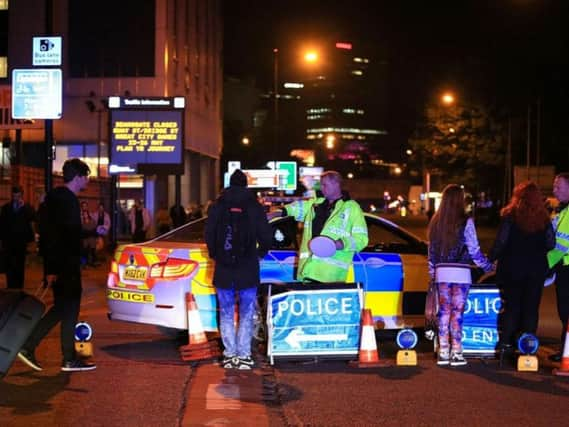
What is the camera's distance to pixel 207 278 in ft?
29.7

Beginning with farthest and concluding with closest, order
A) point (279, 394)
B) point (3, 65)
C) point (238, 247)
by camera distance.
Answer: point (3, 65) → point (238, 247) → point (279, 394)

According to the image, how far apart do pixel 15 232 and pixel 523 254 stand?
9.33 metres

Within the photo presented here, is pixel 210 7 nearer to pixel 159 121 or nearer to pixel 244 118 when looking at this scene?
pixel 159 121

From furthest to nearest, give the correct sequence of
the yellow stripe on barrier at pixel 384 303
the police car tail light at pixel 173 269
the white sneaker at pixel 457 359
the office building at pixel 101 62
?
the office building at pixel 101 62
the yellow stripe on barrier at pixel 384 303
the police car tail light at pixel 173 269
the white sneaker at pixel 457 359

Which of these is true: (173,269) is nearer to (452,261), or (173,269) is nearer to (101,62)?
(452,261)

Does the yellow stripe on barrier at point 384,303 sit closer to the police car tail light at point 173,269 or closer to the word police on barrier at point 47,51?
the police car tail light at point 173,269

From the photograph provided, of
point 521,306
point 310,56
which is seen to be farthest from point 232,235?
point 310,56

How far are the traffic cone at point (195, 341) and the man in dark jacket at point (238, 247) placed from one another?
1.89 feet

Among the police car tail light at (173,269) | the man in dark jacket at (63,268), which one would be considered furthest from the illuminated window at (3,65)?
the man in dark jacket at (63,268)

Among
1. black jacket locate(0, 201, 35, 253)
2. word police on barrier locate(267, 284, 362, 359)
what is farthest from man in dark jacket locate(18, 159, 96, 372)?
black jacket locate(0, 201, 35, 253)

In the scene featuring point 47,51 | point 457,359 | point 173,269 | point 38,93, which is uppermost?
point 47,51

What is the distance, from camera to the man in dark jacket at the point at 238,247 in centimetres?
797

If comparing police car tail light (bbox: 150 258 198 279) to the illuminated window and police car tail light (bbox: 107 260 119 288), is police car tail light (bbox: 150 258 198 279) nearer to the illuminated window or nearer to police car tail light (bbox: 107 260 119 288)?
police car tail light (bbox: 107 260 119 288)

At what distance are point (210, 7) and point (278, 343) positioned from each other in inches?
1848
